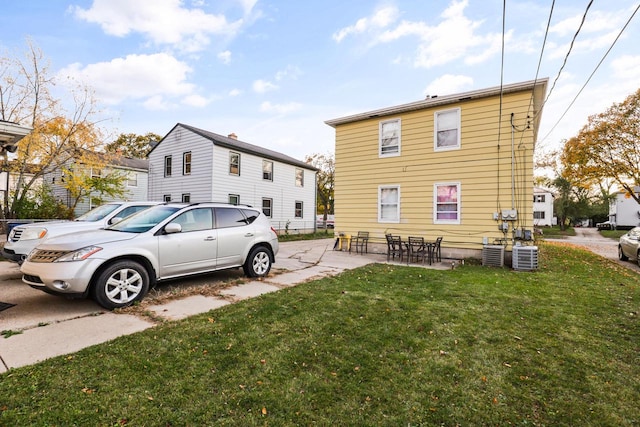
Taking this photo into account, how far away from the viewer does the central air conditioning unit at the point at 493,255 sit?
8.93m

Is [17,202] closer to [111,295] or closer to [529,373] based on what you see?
[111,295]

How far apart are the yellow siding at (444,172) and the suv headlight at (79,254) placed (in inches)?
364

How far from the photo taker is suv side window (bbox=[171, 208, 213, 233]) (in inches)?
219

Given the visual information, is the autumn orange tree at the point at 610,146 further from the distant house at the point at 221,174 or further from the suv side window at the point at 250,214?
the suv side window at the point at 250,214

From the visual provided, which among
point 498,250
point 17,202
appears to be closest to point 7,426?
point 498,250

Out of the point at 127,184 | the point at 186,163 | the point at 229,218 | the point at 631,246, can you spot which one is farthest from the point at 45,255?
the point at 127,184

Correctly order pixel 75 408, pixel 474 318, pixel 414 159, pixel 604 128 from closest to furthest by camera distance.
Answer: pixel 75 408 < pixel 474 318 < pixel 414 159 < pixel 604 128

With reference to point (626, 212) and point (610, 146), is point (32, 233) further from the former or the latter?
point (626, 212)

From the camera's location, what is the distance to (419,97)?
1184 cm

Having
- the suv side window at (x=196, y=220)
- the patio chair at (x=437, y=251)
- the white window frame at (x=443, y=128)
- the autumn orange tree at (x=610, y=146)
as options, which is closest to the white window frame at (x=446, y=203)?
the patio chair at (x=437, y=251)

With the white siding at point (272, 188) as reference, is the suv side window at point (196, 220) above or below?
below

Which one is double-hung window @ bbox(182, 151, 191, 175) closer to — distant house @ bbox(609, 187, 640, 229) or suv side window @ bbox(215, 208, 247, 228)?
suv side window @ bbox(215, 208, 247, 228)

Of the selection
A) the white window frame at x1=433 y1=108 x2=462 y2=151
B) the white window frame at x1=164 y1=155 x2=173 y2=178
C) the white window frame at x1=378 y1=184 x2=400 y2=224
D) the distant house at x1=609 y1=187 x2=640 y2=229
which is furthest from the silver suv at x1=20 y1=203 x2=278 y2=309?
the distant house at x1=609 y1=187 x2=640 y2=229

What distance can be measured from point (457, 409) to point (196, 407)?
6.49 feet
